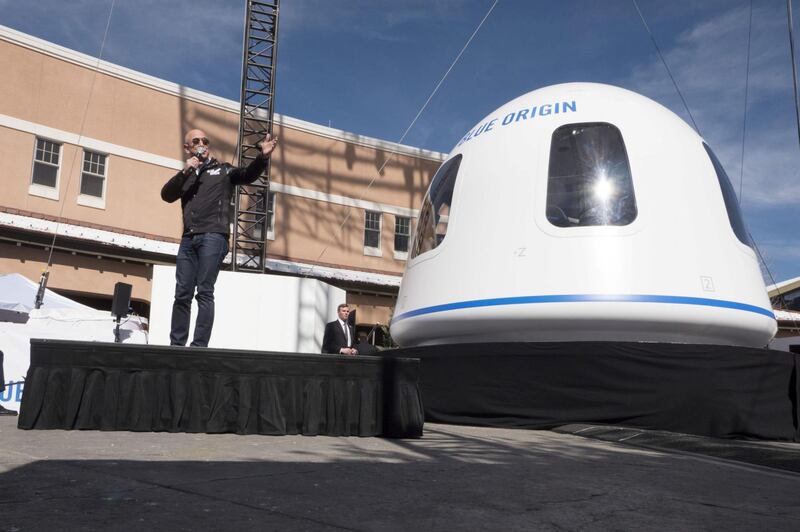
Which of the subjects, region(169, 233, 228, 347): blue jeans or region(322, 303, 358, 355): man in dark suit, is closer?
region(169, 233, 228, 347): blue jeans

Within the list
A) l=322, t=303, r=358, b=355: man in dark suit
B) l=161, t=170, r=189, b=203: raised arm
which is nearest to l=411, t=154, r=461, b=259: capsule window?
l=322, t=303, r=358, b=355: man in dark suit

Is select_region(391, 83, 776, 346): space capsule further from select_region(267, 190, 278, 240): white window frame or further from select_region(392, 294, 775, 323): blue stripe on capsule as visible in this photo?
select_region(267, 190, 278, 240): white window frame

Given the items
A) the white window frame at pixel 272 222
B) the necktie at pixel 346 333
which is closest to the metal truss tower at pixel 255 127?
the white window frame at pixel 272 222

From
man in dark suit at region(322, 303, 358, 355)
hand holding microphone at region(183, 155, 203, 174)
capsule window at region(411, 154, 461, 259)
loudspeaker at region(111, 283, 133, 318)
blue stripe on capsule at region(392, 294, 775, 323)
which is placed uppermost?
capsule window at region(411, 154, 461, 259)

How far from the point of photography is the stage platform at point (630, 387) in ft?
24.5

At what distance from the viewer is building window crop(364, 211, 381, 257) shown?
91.1 ft

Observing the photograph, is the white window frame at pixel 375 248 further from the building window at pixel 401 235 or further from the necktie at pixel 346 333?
the necktie at pixel 346 333

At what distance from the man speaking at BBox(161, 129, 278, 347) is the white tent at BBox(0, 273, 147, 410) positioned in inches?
223

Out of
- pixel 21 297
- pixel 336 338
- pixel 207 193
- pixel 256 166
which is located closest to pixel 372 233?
pixel 21 297

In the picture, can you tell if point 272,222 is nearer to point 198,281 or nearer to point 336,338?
point 336,338

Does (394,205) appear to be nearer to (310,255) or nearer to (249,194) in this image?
(310,255)

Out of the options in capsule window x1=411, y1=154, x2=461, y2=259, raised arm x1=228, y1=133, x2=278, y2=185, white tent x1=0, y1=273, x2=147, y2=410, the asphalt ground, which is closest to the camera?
the asphalt ground

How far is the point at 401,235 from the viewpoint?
93.3ft

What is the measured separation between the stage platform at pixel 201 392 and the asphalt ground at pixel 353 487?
0.23 meters
